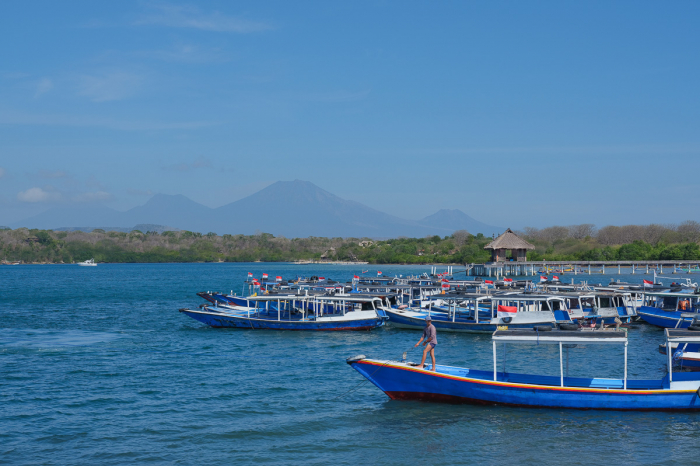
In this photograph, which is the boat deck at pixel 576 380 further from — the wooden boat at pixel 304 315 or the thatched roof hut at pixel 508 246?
the thatched roof hut at pixel 508 246

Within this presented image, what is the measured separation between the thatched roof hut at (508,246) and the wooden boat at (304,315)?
7865 cm

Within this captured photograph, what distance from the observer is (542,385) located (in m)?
21.8

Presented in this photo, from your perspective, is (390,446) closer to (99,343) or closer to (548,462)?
(548,462)

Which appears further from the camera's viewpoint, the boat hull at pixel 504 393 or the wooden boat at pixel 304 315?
the wooden boat at pixel 304 315

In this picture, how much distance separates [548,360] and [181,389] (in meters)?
17.8

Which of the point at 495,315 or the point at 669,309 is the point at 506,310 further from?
the point at 669,309

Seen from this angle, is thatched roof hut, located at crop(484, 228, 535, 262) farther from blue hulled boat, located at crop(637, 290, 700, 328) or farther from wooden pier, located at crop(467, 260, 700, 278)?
blue hulled boat, located at crop(637, 290, 700, 328)

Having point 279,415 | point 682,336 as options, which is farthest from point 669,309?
point 279,415

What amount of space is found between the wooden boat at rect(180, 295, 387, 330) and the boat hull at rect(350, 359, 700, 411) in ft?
64.3

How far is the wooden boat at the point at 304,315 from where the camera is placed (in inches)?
1682

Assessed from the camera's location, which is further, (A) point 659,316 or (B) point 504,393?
(A) point 659,316

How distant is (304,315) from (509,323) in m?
13.7

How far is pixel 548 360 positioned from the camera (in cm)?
3172

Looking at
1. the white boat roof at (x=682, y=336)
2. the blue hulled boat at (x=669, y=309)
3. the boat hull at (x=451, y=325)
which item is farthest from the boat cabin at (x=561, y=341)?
the blue hulled boat at (x=669, y=309)
